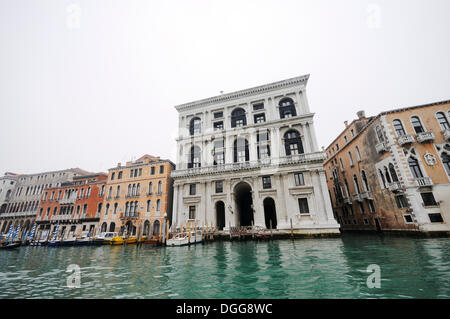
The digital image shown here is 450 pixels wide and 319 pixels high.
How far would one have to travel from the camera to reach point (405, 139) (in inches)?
667

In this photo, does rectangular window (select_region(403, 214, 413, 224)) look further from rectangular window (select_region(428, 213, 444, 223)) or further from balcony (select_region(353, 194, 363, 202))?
balcony (select_region(353, 194, 363, 202))

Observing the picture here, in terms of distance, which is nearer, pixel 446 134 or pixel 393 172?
pixel 446 134

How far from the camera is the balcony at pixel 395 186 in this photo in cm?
1712

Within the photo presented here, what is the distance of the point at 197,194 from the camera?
23875 mm

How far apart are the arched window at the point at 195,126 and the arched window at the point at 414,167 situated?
22.5 metres

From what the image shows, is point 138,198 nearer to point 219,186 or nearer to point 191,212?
point 191,212

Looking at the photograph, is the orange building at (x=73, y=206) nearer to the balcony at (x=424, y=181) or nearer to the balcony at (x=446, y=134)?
the balcony at (x=424, y=181)

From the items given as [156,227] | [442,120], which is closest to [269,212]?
[156,227]

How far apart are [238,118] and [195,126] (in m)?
6.26

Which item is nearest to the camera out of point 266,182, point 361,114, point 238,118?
point 266,182

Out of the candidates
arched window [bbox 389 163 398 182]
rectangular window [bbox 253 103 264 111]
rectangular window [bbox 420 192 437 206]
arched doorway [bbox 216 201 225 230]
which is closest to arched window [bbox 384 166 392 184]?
arched window [bbox 389 163 398 182]

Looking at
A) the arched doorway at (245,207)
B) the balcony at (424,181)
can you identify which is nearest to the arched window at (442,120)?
the balcony at (424,181)
